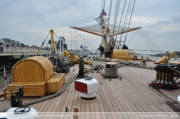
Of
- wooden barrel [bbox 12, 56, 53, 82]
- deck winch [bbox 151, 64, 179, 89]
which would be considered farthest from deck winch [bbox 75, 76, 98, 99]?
deck winch [bbox 151, 64, 179, 89]

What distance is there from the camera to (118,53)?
517 inches

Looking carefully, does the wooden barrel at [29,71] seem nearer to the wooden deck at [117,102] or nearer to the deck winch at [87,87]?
the wooden deck at [117,102]

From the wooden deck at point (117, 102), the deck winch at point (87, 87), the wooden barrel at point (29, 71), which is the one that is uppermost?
the wooden barrel at point (29, 71)

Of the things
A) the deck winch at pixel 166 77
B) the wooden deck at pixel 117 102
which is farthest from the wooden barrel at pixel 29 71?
the deck winch at pixel 166 77

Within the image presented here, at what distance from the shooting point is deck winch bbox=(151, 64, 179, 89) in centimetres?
480

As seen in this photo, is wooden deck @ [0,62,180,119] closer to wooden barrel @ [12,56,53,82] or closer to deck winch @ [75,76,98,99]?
deck winch @ [75,76,98,99]

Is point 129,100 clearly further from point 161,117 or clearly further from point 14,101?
point 14,101

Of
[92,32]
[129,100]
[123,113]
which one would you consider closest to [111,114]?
[123,113]

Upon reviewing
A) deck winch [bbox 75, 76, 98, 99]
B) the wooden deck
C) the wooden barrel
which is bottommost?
the wooden deck

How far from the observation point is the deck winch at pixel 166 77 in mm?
4805

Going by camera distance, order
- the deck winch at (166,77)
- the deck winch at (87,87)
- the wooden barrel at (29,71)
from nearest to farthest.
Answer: the deck winch at (87,87) → the wooden barrel at (29,71) → the deck winch at (166,77)

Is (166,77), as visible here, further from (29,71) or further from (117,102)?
(29,71)

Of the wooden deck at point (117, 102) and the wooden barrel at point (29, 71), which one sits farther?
the wooden barrel at point (29, 71)

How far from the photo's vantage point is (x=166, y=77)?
16.0ft
